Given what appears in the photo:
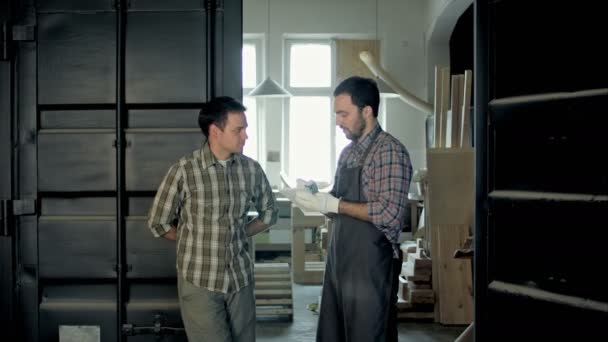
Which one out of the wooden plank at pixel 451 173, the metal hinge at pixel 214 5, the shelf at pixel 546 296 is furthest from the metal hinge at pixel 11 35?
the wooden plank at pixel 451 173

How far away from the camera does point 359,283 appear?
A: 3002mm

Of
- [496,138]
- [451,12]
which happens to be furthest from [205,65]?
[451,12]

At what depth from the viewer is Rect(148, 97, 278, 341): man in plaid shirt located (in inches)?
115

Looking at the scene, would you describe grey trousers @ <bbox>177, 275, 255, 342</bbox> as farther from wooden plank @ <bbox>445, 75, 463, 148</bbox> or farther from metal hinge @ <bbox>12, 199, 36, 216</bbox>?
wooden plank @ <bbox>445, 75, 463, 148</bbox>

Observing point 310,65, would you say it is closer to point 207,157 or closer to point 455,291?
point 455,291

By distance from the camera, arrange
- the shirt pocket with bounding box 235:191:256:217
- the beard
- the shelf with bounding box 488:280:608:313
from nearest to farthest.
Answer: the shelf with bounding box 488:280:608:313 < the shirt pocket with bounding box 235:191:256:217 < the beard

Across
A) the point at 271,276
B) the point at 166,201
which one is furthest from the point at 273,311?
the point at 166,201

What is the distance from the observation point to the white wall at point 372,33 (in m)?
10.3

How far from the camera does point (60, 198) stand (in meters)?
3.25

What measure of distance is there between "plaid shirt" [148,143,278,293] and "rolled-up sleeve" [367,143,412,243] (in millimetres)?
611

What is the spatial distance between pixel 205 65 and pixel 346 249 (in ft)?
3.63

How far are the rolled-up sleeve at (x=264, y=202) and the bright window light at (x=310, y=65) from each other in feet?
24.4

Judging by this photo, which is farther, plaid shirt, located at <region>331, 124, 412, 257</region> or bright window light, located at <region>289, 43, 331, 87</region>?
bright window light, located at <region>289, 43, 331, 87</region>

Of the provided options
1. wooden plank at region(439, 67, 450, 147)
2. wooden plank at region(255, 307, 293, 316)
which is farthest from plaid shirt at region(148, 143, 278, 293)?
wooden plank at region(439, 67, 450, 147)
